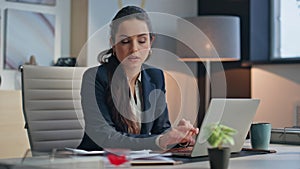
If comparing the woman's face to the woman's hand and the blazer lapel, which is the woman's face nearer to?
the blazer lapel

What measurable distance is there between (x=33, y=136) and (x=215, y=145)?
116 centimetres

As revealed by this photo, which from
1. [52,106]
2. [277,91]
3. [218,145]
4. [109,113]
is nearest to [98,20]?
[277,91]

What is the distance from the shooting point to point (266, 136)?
6.82ft

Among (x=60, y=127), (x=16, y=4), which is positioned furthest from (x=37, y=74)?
(x=16, y=4)

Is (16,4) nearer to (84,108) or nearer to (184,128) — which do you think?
(84,108)

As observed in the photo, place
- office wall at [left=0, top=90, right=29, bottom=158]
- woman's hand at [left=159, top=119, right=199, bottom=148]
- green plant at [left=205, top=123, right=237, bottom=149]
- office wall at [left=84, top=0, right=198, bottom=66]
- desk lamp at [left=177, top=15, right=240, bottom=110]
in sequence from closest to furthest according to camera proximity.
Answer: green plant at [left=205, top=123, right=237, bottom=149], woman's hand at [left=159, top=119, right=199, bottom=148], office wall at [left=0, top=90, right=29, bottom=158], office wall at [left=84, top=0, right=198, bottom=66], desk lamp at [left=177, top=15, right=240, bottom=110]

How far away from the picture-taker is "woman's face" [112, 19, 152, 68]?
2.12 meters

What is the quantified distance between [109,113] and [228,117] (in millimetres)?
543

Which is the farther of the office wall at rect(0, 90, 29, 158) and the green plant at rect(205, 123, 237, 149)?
the office wall at rect(0, 90, 29, 158)

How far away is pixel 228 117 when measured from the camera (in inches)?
69.6

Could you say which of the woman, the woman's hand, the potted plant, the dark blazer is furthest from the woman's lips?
the potted plant

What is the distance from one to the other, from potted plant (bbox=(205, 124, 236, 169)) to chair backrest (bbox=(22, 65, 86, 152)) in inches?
42.4

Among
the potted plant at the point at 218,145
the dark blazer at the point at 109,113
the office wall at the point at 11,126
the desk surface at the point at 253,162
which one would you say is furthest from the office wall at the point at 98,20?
the potted plant at the point at 218,145

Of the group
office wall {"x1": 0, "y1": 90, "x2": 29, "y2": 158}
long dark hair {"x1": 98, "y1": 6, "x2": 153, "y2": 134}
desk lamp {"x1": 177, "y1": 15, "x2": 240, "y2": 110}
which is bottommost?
office wall {"x1": 0, "y1": 90, "x2": 29, "y2": 158}
